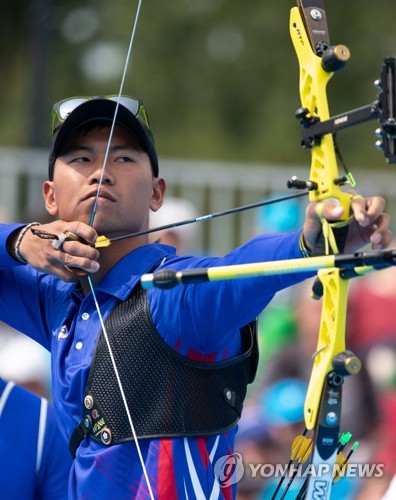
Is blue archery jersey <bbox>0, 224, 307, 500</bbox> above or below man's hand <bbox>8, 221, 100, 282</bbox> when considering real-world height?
below

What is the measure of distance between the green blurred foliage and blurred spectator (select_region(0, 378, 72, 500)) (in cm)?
883

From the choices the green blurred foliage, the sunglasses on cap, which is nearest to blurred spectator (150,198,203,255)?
the sunglasses on cap

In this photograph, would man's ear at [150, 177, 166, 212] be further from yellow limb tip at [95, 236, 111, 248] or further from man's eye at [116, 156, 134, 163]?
yellow limb tip at [95, 236, 111, 248]

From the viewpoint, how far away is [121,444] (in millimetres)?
2549

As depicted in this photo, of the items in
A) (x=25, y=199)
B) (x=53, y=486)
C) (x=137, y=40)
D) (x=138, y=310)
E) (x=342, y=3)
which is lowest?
(x=53, y=486)

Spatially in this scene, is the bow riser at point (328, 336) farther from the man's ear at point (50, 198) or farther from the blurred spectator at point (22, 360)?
the blurred spectator at point (22, 360)

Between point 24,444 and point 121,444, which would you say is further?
point 24,444

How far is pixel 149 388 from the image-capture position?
8.32 ft

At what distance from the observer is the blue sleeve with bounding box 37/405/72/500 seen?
3.12 metres

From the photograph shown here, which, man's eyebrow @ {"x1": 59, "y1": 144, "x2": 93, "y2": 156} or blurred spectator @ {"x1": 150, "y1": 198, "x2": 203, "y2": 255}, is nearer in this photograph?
man's eyebrow @ {"x1": 59, "y1": 144, "x2": 93, "y2": 156}

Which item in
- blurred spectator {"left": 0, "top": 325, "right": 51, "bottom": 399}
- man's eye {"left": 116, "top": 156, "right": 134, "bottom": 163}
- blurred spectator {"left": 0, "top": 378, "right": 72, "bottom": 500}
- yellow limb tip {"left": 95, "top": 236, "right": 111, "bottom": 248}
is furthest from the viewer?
blurred spectator {"left": 0, "top": 325, "right": 51, "bottom": 399}

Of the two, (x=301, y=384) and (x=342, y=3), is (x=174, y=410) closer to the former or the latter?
(x=301, y=384)

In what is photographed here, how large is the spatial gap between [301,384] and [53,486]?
260 centimetres

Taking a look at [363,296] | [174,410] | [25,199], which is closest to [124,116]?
[174,410]
